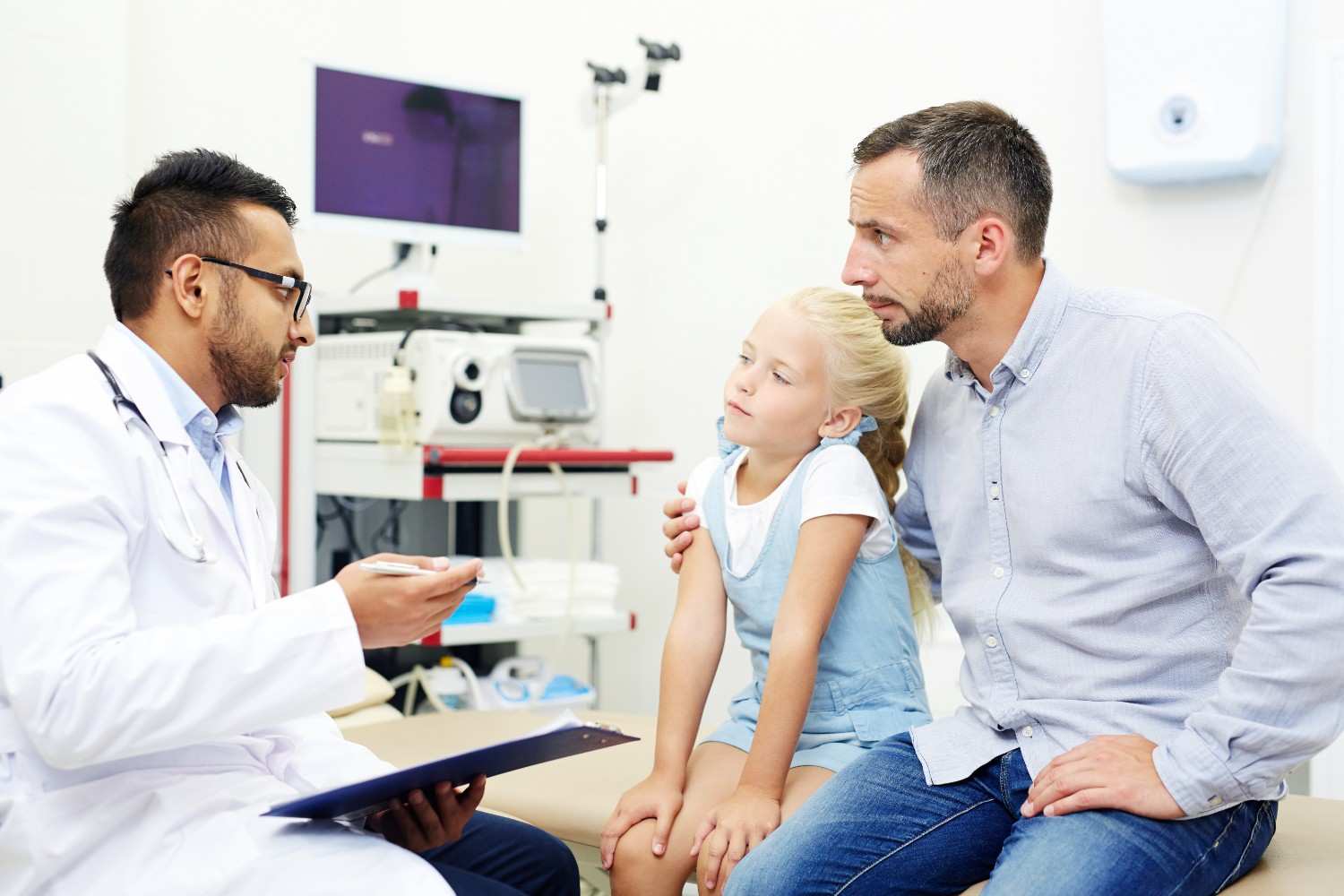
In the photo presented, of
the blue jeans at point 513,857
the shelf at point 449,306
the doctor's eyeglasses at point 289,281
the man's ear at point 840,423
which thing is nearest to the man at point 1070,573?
the man's ear at point 840,423

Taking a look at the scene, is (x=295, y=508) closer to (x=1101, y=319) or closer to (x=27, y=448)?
(x=27, y=448)

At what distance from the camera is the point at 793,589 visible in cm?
157

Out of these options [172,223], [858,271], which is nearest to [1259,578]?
[858,271]

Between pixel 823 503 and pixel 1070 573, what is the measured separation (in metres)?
0.30

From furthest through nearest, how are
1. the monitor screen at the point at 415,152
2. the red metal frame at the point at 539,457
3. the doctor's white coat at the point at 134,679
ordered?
the monitor screen at the point at 415,152 < the red metal frame at the point at 539,457 < the doctor's white coat at the point at 134,679

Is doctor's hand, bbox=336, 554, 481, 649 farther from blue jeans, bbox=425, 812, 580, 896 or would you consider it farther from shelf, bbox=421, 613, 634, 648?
shelf, bbox=421, 613, 634, 648

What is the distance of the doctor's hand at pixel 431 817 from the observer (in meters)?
1.34

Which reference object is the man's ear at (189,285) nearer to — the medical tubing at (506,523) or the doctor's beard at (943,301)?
the doctor's beard at (943,301)

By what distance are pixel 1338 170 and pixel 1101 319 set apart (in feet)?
3.91

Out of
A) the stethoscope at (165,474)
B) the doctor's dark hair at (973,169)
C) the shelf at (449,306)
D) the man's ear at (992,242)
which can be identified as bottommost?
the stethoscope at (165,474)

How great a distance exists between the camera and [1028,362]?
1476mm

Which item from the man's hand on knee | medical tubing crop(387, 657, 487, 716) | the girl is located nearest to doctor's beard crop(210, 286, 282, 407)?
the girl

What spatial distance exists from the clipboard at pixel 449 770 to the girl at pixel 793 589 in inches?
12.4

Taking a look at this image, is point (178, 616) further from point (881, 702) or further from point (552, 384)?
point (552, 384)
